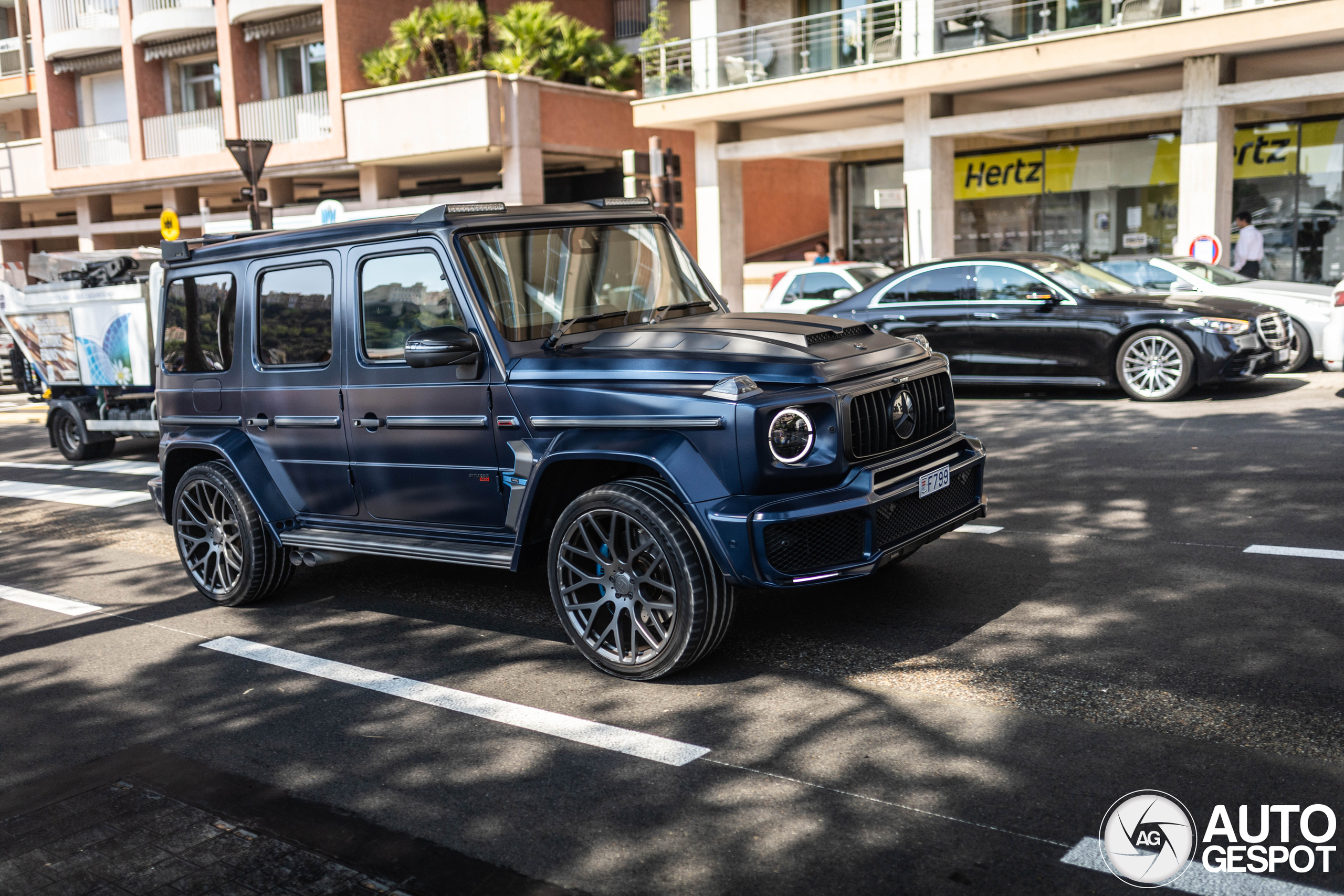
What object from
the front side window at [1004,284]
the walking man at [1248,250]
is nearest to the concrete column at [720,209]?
the walking man at [1248,250]

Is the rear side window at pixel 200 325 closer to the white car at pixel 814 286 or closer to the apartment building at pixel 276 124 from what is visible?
the white car at pixel 814 286

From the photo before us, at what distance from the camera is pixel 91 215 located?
35562mm

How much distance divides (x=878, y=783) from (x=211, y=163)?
31039mm

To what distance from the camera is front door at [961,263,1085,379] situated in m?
13.1

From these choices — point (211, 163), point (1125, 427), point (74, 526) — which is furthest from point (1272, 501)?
point (211, 163)

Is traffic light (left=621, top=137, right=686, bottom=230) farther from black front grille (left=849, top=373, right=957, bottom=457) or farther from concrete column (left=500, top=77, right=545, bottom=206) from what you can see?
black front grille (left=849, top=373, right=957, bottom=457)

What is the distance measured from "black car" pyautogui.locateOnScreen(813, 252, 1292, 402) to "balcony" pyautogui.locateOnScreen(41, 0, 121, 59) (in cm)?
2715

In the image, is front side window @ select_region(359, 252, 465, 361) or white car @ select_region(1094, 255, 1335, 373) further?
white car @ select_region(1094, 255, 1335, 373)

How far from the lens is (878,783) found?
3.89 m

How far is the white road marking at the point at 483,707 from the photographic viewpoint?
4293 mm

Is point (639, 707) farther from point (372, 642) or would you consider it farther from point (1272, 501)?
point (1272, 501)

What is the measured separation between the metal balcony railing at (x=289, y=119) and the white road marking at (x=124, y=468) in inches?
655

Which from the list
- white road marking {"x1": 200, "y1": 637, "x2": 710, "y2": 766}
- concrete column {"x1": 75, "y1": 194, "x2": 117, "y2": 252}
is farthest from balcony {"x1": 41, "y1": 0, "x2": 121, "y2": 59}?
white road marking {"x1": 200, "y1": 637, "x2": 710, "y2": 766}

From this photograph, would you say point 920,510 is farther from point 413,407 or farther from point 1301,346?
point 1301,346
